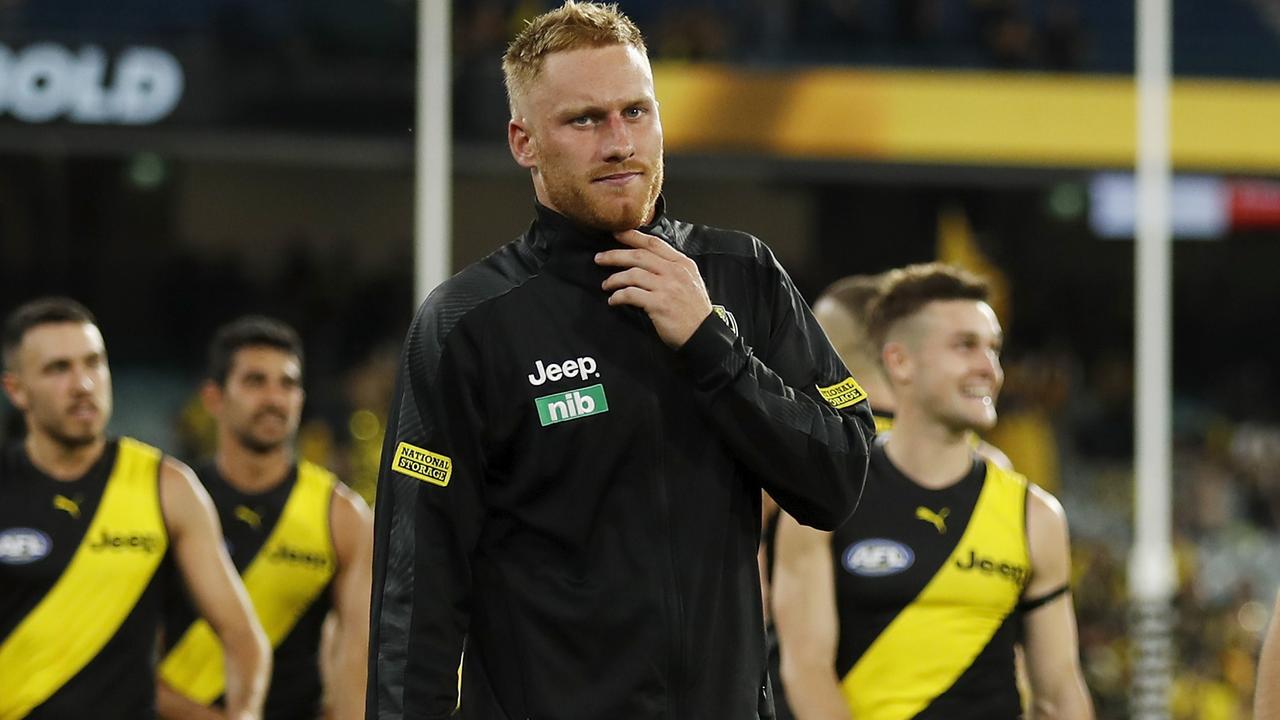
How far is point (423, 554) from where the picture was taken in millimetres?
2773

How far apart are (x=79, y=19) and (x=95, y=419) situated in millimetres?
11468

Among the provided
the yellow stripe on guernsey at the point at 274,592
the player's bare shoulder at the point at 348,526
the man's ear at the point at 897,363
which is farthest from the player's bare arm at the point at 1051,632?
the yellow stripe on guernsey at the point at 274,592

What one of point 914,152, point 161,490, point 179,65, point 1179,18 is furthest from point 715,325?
point 1179,18

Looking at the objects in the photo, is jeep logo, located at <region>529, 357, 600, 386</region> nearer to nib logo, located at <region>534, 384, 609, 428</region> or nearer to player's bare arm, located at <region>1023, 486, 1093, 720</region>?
nib logo, located at <region>534, 384, 609, 428</region>

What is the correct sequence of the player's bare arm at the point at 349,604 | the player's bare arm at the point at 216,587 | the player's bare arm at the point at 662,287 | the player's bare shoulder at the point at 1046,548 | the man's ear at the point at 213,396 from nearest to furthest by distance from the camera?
the player's bare arm at the point at 662,287, the player's bare shoulder at the point at 1046,548, the player's bare arm at the point at 216,587, the player's bare arm at the point at 349,604, the man's ear at the point at 213,396

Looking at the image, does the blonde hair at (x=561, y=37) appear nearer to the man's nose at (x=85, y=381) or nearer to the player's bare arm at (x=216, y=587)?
the player's bare arm at (x=216, y=587)

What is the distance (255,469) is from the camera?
21.6 feet

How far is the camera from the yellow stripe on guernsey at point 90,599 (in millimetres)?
5027

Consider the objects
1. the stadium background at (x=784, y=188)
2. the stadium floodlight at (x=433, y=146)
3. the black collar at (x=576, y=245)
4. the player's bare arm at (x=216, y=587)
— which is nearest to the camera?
the black collar at (x=576, y=245)

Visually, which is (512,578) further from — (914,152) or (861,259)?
(861,259)

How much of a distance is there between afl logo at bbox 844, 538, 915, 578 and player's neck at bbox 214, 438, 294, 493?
2471mm

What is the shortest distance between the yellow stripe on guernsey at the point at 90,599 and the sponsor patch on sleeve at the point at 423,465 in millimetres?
2539

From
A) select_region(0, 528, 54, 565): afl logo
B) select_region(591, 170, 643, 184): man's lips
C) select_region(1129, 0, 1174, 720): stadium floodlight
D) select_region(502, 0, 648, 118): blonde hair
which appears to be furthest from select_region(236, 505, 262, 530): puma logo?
select_region(1129, 0, 1174, 720): stadium floodlight

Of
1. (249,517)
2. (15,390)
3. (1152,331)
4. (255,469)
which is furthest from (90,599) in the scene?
(1152,331)
